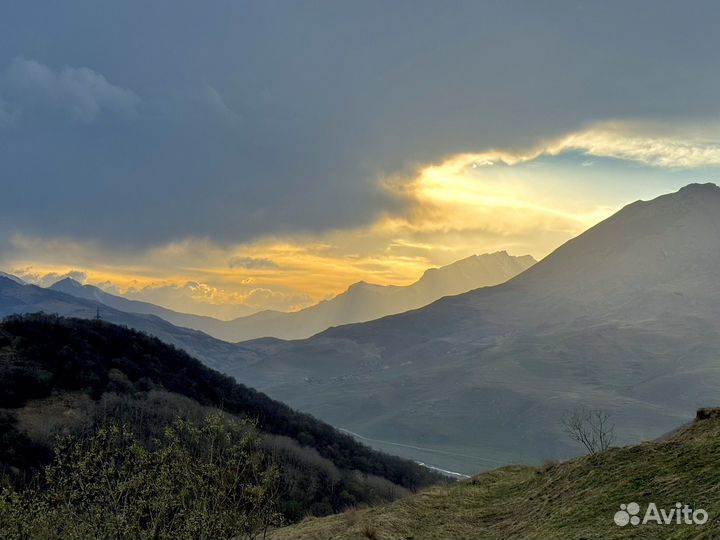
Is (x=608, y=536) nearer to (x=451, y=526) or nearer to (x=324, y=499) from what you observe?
(x=451, y=526)

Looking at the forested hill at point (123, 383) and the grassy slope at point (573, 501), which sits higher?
the grassy slope at point (573, 501)

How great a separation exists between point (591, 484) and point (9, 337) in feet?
383

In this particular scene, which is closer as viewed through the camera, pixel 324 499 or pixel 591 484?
pixel 591 484

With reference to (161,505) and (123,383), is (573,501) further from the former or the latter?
(123,383)

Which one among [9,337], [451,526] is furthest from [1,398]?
[451,526]

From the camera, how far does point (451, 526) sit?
23500mm

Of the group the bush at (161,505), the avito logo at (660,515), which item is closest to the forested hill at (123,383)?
the bush at (161,505)

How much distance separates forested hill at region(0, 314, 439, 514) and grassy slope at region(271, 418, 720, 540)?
148 feet

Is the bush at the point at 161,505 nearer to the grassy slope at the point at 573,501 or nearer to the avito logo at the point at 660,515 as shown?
the grassy slope at the point at 573,501

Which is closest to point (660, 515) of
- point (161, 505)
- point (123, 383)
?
point (161, 505)

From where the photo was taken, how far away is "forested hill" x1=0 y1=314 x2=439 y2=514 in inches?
3406

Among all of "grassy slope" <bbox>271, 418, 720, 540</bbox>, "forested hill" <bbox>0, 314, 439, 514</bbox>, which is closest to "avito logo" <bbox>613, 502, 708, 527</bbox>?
"grassy slope" <bbox>271, 418, 720, 540</bbox>

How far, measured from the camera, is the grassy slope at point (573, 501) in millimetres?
16906

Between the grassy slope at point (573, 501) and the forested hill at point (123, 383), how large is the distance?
4513cm
